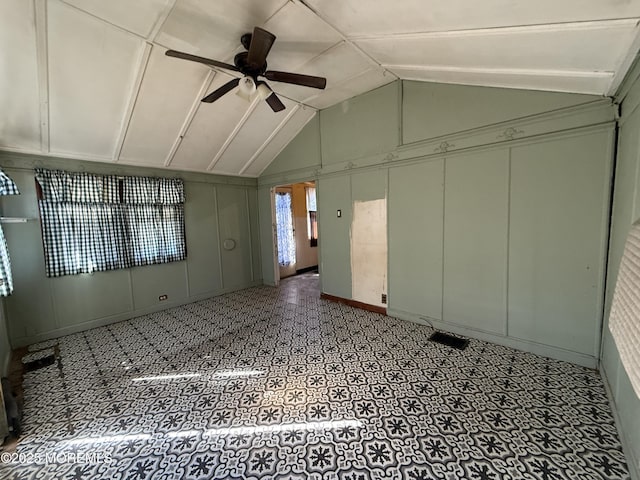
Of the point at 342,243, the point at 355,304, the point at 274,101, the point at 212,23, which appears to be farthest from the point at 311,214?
the point at 212,23

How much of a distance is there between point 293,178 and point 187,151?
5.68 feet

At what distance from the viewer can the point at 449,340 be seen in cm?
290

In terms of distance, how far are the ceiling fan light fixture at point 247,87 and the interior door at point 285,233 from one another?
11.5ft

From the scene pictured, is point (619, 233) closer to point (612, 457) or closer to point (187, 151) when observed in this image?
point (612, 457)

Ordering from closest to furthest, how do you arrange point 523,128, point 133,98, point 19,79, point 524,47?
point 524,47
point 19,79
point 523,128
point 133,98

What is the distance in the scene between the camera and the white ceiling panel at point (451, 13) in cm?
133

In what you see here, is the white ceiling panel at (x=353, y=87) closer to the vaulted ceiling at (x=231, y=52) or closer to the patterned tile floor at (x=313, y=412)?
the vaulted ceiling at (x=231, y=52)

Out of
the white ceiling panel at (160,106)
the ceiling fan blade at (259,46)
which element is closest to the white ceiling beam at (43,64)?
the white ceiling panel at (160,106)

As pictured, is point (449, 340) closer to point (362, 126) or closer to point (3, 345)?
point (362, 126)

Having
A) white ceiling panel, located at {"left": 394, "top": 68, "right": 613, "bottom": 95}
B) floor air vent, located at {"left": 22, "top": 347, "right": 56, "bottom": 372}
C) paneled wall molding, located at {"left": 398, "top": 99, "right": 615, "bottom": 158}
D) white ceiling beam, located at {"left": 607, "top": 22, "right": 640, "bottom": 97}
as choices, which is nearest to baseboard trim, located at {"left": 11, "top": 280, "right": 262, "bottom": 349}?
floor air vent, located at {"left": 22, "top": 347, "right": 56, "bottom": 372}

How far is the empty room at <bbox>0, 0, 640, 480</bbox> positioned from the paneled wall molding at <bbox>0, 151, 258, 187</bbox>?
0.08 ft

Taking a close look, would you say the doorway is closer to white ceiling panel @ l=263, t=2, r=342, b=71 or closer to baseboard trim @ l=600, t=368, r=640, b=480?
white ceiling panel @ l=263, t=2, r=342, b=71

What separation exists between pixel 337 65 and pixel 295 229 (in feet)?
13.5

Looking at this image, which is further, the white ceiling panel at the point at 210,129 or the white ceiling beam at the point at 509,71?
the white ceiling panel at the point at 210,129
